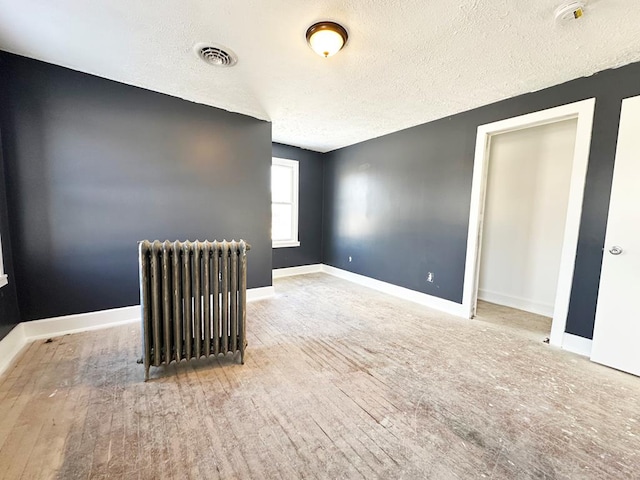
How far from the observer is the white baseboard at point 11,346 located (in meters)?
2.03

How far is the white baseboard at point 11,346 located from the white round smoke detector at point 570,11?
14.4 ft

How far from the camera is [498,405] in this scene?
1.74 meters

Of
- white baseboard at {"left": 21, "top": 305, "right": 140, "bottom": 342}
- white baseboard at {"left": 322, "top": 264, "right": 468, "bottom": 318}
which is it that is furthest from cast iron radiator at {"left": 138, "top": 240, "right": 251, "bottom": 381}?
white baseboard at {"left": 322, "top": 264, "right": 468, "bottom": 318}

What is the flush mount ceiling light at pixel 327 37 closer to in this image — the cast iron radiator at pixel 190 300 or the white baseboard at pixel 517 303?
the cast iron radiator at pixel 190 300

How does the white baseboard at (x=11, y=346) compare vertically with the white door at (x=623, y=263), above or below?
below

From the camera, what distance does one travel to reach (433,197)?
11.9 ft

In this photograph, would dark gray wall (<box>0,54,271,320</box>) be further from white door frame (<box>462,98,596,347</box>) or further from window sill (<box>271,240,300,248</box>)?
white door frame (<box>462,98,596,347</box>)

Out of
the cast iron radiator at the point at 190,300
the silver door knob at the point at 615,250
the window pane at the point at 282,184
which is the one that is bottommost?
Answer: the cast iron radiator at the point at 190,300

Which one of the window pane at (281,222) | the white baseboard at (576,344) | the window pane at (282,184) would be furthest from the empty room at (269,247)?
the window pane at (281,222)

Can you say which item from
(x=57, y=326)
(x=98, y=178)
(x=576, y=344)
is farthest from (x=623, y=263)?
(x=57, y=326)

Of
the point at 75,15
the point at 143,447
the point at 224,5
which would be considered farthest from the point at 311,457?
the point at 75,15

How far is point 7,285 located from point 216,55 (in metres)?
2.58

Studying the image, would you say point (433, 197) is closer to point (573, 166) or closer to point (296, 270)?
point (573, 166)

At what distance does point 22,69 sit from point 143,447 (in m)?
3.18
